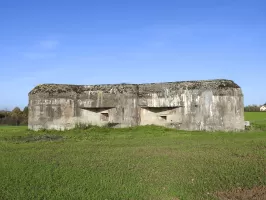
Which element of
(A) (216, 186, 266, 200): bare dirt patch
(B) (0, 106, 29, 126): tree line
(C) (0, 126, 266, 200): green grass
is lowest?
(A) (216, 186, 266, 200): bare dirt patch

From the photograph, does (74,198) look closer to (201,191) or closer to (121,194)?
(121,194)

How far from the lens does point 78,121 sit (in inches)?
662

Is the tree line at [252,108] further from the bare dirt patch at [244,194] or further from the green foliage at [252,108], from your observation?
the bare dirt patch at [244,194]

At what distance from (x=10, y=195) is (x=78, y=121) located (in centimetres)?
1207

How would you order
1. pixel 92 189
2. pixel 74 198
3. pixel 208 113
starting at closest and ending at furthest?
pixel 74 198 → pixel 92 189 → pixel 208 113

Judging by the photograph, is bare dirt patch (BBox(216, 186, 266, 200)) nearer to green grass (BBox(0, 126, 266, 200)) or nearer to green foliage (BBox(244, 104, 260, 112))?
green grass (BBox(0, 126, 266, 200))

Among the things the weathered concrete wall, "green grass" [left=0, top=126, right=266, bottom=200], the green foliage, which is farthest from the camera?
the green foliage

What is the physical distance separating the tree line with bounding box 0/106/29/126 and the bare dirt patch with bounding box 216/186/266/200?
28290mm

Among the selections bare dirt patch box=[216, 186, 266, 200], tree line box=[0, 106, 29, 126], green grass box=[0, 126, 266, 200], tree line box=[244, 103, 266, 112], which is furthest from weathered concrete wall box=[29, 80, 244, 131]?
tree line box=[244, 103, 266, 112]

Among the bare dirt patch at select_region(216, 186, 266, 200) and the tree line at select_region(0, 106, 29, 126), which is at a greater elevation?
the tree line at select_region(0, 106, 29, 126)

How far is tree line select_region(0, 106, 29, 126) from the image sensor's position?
3123 cm

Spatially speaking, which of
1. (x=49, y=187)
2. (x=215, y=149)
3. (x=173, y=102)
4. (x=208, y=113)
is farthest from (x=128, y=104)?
(x=49, y=187)

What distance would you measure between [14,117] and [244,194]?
100 ft

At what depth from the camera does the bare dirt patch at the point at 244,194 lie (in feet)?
15.9
